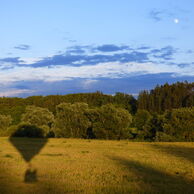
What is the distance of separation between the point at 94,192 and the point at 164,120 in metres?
46.2

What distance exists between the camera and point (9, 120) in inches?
2805

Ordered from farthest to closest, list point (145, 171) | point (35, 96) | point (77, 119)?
point (35, 96) < point (77, 119) < point (145, 171)

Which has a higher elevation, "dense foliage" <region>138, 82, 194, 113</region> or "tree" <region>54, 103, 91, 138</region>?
"dense foliage" <region>138, 82, 194, 113</region>

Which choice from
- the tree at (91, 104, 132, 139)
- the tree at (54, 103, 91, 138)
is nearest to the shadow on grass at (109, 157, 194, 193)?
the tree at (91, 104, 132, 139)

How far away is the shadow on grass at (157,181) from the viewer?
35.1ft

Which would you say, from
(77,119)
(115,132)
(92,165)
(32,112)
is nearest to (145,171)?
(92,165)

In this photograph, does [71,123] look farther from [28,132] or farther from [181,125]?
[181,125]

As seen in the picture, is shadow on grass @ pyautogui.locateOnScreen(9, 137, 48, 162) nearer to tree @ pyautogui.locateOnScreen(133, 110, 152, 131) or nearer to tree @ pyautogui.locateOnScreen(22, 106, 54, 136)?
tree @ pyautogui.locateOnScreen(22, 106, 54, 136)

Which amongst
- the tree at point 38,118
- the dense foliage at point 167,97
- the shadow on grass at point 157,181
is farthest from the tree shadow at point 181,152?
the dense foliage at point 167,97

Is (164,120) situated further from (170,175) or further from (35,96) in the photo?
(35,96)

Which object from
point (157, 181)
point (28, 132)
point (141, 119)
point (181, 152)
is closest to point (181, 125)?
point (141, 119)

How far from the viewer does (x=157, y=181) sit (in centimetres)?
1230

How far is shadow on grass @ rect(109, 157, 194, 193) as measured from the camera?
10.7 m

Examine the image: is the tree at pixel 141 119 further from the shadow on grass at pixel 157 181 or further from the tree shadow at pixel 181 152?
the shadow on grass at pixel 157 181
